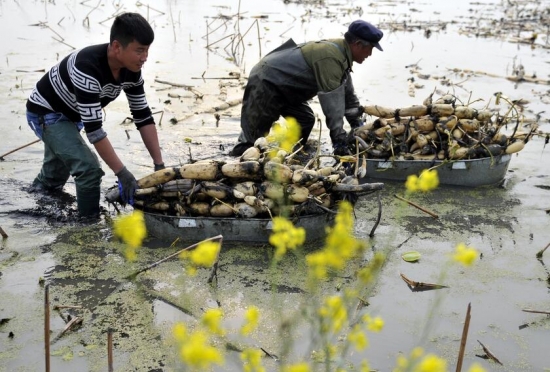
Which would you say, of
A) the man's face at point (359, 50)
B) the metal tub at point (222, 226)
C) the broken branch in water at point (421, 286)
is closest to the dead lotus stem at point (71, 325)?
the metal tub at point (222, 226)

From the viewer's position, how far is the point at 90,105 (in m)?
A: 4.37

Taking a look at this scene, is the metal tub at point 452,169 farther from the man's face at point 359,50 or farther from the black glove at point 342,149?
the man's face at point 359,50

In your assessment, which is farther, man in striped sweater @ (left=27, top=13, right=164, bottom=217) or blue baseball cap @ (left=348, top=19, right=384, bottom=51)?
blue baseball cap @ (left=348, top=19, right=384, bottom=51)

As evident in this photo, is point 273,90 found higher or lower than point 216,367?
higher

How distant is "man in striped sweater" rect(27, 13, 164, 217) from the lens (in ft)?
14.1

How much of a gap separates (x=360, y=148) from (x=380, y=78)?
181 inches

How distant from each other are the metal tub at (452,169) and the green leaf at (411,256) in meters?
1.23

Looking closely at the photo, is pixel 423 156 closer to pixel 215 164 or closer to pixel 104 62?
pixel 215 164

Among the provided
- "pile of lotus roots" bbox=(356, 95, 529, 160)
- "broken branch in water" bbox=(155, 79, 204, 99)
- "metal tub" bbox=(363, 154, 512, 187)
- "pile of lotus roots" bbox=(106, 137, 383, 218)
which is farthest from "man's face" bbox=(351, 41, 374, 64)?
"broken branch in water" bbox=(155, 79, 204, 99)

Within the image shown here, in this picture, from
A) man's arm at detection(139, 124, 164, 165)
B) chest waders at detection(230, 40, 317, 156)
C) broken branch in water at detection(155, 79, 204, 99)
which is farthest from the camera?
broken branch in water at detection(155, 79, 204, 99)

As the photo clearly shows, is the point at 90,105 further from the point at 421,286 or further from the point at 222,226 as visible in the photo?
the point at 421,286

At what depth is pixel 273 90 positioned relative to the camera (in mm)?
6047

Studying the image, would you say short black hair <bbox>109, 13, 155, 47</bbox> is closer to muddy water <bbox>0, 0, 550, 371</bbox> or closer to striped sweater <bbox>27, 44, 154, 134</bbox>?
striped sweater <bbox>27, 44, 154, 134</bbox>

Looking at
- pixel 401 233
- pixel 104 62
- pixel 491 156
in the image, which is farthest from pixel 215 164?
pixel 491 156
